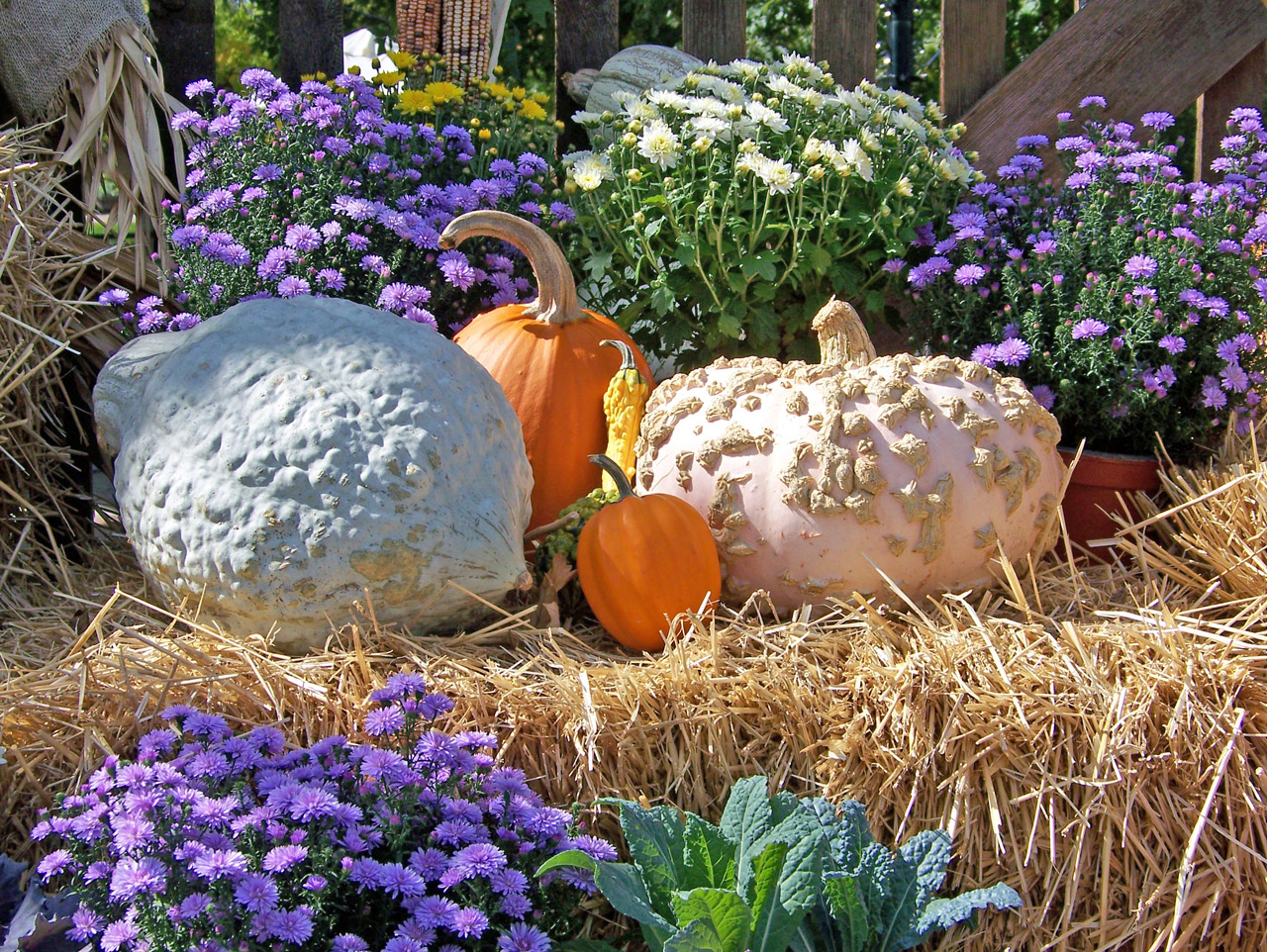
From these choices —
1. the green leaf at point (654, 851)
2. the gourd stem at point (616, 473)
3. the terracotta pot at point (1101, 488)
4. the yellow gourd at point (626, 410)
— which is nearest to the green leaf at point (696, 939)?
the green leaf at point (654, 851)

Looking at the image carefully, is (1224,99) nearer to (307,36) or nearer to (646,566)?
(646,566)

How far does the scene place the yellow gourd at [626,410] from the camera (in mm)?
2287

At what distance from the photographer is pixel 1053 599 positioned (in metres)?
2.05

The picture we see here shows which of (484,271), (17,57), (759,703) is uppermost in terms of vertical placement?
(17,57)

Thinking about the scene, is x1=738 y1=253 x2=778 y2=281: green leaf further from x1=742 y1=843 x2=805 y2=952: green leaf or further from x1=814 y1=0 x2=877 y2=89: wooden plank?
x1=742 y1=843 x2=805 y2=952: green leaf

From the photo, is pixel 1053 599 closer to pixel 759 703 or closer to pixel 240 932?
pixel 759 703

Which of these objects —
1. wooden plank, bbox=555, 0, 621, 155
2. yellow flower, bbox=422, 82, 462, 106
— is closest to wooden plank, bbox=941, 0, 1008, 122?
wooden plank, bbox=555, 0, 621, 155

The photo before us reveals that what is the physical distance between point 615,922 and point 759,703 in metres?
0.39

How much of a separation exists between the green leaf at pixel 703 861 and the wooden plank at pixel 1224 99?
2904 mm

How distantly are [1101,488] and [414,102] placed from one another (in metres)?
2.00

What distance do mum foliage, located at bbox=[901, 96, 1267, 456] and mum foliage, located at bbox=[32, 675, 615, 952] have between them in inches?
62.9

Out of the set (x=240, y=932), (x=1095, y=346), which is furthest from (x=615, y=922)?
(x=1095, y=346)

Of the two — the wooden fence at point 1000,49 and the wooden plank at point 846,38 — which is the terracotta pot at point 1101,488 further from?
the wooden plank at point 846,38

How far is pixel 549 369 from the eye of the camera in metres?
2.35
